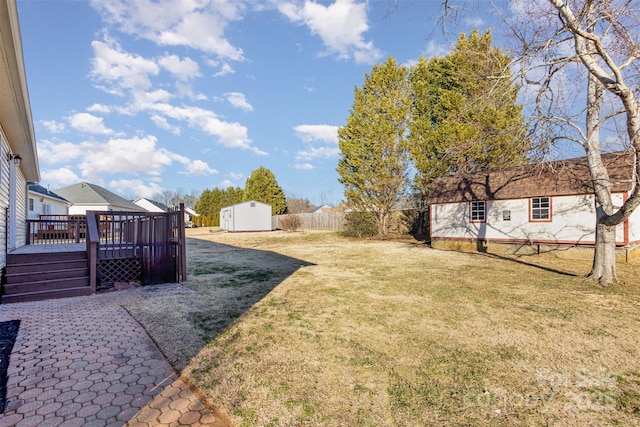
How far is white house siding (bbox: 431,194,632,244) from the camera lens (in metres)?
10.9

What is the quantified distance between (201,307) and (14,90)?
470 cm

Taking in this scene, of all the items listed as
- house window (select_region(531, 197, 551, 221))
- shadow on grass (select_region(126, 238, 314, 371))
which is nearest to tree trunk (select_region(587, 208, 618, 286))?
house window (select_region(531, 197, 551, 221))

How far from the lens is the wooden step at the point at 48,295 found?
5.45m

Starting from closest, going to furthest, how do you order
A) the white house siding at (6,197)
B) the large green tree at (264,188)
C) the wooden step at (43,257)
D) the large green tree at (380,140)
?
the wooden step at (43,257)
the white house siding at (6,197)
the large green tree at (380,140)
the large green tree at (264,188)

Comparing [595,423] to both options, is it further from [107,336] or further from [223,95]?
[223,95]

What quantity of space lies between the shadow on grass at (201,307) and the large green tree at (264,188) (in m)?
28.4

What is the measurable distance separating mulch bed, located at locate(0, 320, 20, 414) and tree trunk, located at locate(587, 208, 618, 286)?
1007 cm

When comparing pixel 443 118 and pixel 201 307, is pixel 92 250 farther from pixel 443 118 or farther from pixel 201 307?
pixel 443 118

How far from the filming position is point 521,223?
41.0ft

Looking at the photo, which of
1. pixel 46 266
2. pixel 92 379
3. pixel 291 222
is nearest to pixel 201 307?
pixel 92 379

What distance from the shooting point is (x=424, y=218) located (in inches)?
808

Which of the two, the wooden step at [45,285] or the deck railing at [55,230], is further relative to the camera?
the deck railing at [55,230]

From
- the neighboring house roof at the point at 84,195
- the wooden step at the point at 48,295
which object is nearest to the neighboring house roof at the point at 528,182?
the wooden step at the point at 48,295

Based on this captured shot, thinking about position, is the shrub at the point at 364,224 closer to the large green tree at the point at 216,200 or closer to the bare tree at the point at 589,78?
the bare tree at the point at 589,78
